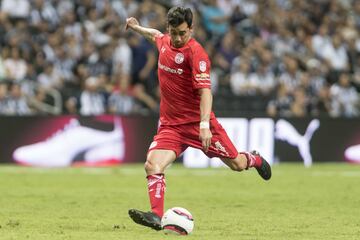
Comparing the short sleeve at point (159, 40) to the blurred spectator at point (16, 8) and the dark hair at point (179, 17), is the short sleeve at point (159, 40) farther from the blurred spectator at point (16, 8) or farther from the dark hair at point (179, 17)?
the blurred spectator at point (16, 8)

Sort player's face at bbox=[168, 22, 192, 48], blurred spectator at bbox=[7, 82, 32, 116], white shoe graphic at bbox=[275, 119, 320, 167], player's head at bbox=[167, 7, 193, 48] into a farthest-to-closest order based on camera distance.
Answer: white shoe graphic at bbox=[275, 119, 320, 167]
blurred spectator at bbox=[7, 82, 32, 116]
player's face at bbox=[168, 22, 192, 48]
player's head at bbox=[167, 7, 193, 48]

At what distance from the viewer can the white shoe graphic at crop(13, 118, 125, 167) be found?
67.1ft

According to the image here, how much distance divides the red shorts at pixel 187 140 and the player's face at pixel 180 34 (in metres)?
0.93

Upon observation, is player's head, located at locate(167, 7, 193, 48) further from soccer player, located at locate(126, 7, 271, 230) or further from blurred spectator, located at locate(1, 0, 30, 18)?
blurred spectator, located at locate(1, 0, 30, 18)

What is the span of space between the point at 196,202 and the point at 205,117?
4.12 m

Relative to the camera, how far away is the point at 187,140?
1058 cm

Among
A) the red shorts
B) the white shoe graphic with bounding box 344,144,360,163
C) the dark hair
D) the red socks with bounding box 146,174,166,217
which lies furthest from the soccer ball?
the white shoe graphic with bounding box 344,144,360,163

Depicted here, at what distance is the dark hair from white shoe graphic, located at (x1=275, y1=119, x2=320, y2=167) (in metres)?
11.8

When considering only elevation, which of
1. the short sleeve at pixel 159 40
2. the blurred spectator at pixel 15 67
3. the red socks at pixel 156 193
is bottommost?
the red socks at pixel 156 193

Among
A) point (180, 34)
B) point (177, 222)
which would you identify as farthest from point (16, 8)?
point (177, 222)

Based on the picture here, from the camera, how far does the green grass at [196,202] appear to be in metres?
10.2

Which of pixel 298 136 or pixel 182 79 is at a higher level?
pixel 298 136

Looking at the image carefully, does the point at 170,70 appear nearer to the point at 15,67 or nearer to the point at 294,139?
the point at 15,67

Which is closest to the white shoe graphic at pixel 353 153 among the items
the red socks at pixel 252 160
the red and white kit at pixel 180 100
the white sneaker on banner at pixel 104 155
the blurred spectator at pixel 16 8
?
the white sneaker on banner at pixel 104 155
